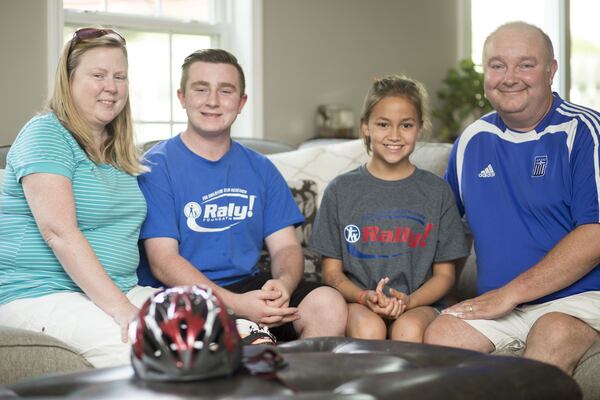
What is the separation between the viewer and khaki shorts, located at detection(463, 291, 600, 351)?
2.30m

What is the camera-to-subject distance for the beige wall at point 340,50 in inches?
219

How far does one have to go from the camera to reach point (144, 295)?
2.38 m

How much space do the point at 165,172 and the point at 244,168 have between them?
0.25 metres

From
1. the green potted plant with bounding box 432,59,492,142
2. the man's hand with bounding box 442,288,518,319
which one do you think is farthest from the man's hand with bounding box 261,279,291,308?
the green potted plant with bounding box 432,59,492,142

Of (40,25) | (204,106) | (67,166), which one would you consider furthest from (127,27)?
(67,166)

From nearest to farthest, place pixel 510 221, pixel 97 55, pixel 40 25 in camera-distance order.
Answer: pixel 97 55
pixel 510 221
pixel 40 25

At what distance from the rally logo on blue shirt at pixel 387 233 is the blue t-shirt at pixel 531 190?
166 millimetres

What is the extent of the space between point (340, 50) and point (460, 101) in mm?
992

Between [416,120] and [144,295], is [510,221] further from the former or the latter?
[144,295]

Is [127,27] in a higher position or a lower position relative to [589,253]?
higher

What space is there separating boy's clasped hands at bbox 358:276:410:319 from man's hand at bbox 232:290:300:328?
0.21m

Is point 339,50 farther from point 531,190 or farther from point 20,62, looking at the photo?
point 531,190

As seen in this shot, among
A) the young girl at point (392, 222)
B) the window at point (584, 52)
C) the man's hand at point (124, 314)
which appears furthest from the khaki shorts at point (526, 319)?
the window at point (584, 52)

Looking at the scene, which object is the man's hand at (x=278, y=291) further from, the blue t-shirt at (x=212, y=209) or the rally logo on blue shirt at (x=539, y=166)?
the rally logo on blue shirt at (x=539, y=166)
